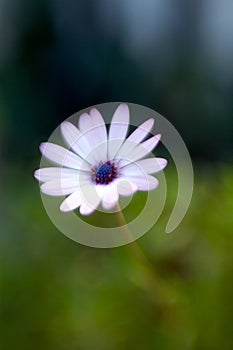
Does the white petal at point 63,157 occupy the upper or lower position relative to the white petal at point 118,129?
lower

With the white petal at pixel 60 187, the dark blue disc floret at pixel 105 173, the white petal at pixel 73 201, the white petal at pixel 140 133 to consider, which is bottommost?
the white petal at pixel 73 201

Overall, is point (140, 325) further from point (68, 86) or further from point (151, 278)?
point (68, 86)

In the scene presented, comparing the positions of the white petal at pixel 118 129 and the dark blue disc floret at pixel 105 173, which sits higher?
the white petal at pixel 118 129

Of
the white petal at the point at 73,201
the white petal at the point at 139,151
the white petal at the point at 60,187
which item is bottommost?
the white petal at the point at 73,201
